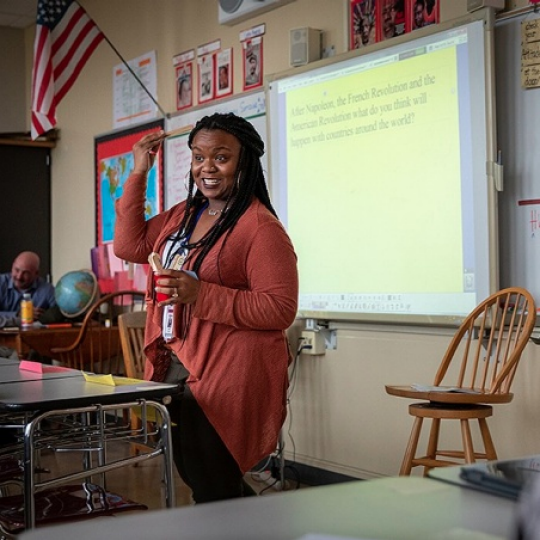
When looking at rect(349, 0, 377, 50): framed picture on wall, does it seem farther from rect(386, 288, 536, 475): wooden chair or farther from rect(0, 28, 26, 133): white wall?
rect(0, 28, 26, 133): white wall

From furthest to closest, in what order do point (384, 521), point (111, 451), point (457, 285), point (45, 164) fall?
1. point (45, 164)
2. point (111, 451)
3. point (457, 285)
4. point (384, 521)

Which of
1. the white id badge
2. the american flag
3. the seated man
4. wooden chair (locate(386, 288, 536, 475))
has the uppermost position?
the american flag

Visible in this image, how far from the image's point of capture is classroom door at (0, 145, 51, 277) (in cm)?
691

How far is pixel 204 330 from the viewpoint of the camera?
2.48 meters

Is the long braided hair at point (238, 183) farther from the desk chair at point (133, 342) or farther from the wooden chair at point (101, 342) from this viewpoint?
the wooden chair at point (101, 342)

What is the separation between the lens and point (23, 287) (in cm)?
620

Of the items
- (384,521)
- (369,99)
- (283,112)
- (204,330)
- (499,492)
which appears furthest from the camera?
(283,112)

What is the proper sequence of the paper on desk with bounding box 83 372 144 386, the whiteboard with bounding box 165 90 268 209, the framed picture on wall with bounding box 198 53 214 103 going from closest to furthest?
1. the paper on desk with bounding box 83 372 144 386
2. the whiteboard with bounding box 165 90 268 209
3. the framed picture on wall with bounding box 198 53 214 103

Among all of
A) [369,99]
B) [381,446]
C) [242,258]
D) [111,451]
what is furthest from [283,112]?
[111,451]

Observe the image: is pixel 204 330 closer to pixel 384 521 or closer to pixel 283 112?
pixel 384 521

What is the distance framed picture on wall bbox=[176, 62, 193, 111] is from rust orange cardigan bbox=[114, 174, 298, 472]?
288 cm

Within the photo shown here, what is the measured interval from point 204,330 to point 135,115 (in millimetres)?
3635

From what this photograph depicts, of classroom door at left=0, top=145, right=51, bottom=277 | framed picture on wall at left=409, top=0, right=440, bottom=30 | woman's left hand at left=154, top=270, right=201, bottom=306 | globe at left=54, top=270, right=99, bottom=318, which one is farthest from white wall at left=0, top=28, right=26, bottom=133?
woman's left hand at left=154, top=270, right=201, bottom=306

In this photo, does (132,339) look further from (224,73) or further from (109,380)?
(109,380)
